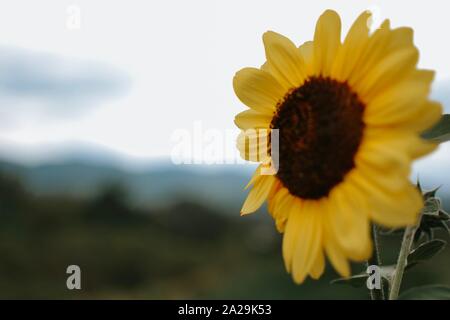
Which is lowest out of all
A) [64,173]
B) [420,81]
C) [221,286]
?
[221,286]

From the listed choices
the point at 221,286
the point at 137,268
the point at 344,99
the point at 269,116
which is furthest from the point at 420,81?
the point at 137,268

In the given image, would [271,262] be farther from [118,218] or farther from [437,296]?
[437,296]

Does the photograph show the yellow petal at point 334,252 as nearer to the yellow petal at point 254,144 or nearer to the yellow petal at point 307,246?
the yellow petal at point 307,246

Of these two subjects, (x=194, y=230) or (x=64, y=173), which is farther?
(x=194, y=230)

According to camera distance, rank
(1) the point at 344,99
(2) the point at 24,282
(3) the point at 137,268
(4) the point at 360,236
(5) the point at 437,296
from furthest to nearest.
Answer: (3) the point at 137,268, (2) the point at 24,282, (5) the point at 437,296, (1) the point at 344,99, (4) the point at 360,236

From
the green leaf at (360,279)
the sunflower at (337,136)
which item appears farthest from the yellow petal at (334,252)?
the green leaf at (360,279)

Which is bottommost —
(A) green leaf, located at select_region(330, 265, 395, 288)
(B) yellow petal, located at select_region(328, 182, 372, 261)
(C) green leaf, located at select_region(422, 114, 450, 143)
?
(A) green leaf, located at select_region(330, 265, 395, 288)

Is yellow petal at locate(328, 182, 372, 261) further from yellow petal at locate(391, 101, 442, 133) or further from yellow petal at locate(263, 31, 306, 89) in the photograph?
yellow petal at locate(263, 31, 306, 89)

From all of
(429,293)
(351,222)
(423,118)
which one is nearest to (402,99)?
(423,118)

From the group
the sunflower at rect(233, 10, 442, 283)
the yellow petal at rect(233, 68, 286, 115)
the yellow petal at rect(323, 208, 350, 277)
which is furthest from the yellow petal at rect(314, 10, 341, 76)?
the yellow petal at rect(323, 208, 350, 277)
